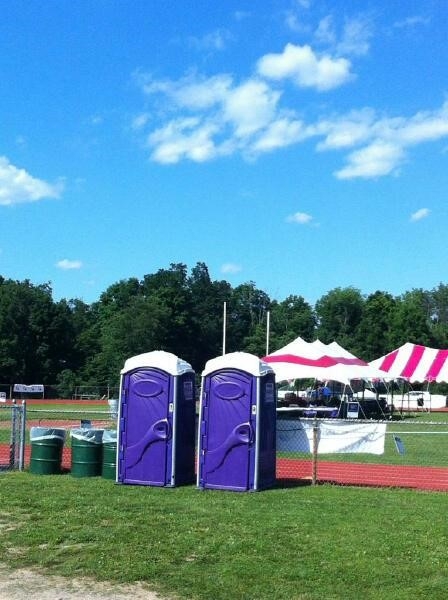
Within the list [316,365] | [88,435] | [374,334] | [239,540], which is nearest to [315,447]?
[88,435]

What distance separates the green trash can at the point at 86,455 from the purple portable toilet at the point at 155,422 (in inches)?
36.1

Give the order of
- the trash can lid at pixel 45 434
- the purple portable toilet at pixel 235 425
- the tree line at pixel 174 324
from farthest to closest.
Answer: the tree line at pixel 174 324 < the trash can lid at pixel 45 434 < the purple portable toilet at pixel 235 425

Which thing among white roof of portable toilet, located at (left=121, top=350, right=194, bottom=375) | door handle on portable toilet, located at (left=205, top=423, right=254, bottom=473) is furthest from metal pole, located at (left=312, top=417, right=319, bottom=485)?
white roof of portable toilet, located at (left=121, top=350, right=194, bottom=375)

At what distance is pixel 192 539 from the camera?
8320 mm

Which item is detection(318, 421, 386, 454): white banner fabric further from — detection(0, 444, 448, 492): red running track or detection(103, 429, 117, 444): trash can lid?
detection(103, 429, 117, 444): trash can lid

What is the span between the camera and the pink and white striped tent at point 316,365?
3003cm

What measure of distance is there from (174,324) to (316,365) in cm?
6892

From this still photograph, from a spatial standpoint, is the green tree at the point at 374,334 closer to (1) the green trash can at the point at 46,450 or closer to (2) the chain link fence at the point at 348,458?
(2) the chain link fence at the point at 348,458

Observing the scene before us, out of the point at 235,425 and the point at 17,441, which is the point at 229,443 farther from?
the point at 17,441

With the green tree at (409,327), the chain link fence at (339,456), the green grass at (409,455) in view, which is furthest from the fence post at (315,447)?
the green tree at (409,327)

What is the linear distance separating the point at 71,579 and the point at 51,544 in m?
1.28

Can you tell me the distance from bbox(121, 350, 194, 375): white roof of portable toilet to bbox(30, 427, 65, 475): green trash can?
2266 millimetres

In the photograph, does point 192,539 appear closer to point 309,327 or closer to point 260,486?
point 260,486

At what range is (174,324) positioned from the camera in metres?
99.7
